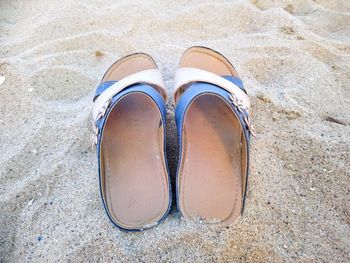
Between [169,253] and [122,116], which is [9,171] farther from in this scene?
[169,253]

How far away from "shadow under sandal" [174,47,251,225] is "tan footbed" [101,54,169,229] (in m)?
0.07

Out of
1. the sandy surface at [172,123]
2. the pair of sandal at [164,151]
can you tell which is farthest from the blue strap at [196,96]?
the sandy surface at [172,123]

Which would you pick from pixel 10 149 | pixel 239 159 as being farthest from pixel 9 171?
pixel 239 159

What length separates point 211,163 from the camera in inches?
40.0

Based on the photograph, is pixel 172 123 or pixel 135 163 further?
pixel 172 123

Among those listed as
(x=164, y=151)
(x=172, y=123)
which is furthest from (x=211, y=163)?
(x=172, y=123)

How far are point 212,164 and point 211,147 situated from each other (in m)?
0.06

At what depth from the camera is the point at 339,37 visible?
62.5 inches

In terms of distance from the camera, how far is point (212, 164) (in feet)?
3.33

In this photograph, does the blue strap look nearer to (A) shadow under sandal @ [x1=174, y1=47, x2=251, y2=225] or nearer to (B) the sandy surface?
(A) shadow under sandal @ [x1=174, y1=47, x2=251, y2=225]

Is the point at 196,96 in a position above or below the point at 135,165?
above

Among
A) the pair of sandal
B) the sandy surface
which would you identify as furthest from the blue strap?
the sandy surface

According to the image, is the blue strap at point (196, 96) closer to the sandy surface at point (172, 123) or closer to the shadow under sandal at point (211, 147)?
the shadow under sandal at point (211, 147)

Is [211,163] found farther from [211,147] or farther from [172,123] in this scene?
[172,123]
